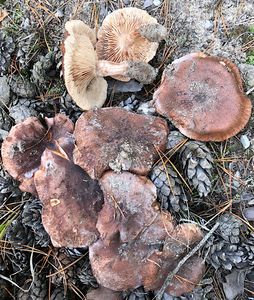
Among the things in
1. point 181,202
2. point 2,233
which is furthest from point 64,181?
point 181,202

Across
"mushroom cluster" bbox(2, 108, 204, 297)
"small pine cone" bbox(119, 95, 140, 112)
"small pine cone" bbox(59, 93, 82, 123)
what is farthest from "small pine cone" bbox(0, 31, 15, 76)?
"small pine cone" bbox(119, 95, 140, 112)

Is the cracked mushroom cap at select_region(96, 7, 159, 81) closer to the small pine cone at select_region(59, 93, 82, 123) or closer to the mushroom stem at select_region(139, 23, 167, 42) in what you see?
the mushroom stem at select_region(139, 23, 167, 42)

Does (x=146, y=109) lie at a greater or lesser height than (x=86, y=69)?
lesser

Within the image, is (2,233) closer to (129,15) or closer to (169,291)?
(169,291)

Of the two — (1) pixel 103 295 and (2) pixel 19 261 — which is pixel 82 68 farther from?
(1) pixel 103 295

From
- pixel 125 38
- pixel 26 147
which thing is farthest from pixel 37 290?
pixel 125 38

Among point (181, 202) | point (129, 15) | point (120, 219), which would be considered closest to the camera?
point (120, 219)
